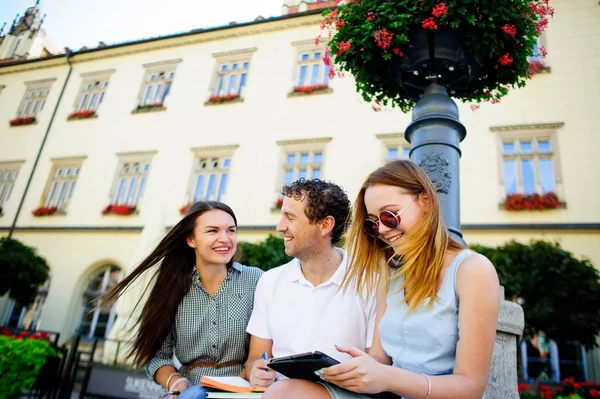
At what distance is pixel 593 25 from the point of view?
10461 mm

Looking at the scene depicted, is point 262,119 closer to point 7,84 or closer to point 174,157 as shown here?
point 174,157

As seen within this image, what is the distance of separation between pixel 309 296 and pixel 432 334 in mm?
853

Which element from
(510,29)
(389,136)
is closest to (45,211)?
(389,136)

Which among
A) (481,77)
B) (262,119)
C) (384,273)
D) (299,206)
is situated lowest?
(384,273)

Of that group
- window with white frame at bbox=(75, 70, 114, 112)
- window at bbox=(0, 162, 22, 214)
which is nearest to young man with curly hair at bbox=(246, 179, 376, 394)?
window with white frame at bbox=(75, 70, 114, 112)

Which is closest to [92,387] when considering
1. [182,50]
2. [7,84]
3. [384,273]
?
[384,273]

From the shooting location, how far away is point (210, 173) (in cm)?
1320

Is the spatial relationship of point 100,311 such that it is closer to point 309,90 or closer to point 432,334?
point 309,90

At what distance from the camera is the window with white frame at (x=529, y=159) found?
9.67 m

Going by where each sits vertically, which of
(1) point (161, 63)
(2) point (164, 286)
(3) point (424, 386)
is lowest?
Answer: (3) point (424, 386)

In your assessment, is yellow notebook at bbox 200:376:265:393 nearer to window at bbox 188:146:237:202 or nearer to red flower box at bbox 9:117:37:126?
window at bbox 188:146:237:202

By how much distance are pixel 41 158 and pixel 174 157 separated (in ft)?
20.5

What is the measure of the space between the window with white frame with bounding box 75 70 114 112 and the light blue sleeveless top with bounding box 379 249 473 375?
56.0 feet

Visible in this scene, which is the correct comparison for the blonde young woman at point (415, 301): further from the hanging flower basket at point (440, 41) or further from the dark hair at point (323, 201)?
the hanging flower basket at point (440, 41)
